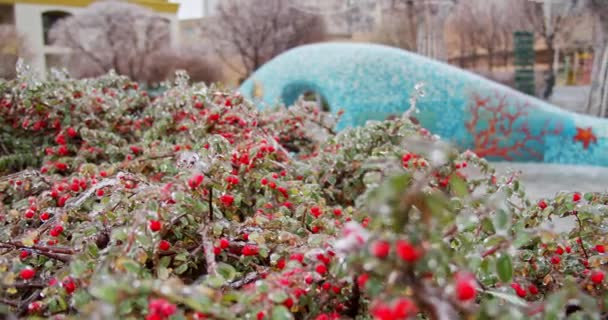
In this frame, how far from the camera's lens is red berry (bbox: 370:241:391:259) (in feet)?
2.00

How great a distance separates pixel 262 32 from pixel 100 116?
43.9ft

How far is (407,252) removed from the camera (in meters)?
0.59

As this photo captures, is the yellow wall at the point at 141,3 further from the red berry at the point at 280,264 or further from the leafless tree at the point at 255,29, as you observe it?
the red berry at the point at 280,264

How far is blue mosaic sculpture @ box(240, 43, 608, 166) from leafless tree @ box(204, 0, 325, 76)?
10.2m

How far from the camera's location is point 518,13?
10.7 m

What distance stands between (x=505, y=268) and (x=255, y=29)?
15.7 meters

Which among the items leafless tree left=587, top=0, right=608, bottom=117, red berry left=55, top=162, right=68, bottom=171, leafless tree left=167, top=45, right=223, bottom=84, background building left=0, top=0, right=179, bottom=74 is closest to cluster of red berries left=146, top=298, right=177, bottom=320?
red berry left=55, top=162, right=68, bottom=171

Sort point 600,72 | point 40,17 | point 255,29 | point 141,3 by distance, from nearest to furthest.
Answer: point 600,72 → point 255,29 → point 40,17 → point 141,3

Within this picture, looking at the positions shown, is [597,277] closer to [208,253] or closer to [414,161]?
[208,253]

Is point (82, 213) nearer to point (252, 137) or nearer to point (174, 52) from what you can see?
point (252, 137)

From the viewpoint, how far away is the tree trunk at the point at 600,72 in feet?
25.1

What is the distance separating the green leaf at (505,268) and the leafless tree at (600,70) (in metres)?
7.90

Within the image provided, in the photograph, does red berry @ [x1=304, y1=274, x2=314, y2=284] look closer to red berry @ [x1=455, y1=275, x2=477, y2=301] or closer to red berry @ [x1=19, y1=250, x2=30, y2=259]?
red berry @ [x1=455, y1=275, x2=477, y2=301]

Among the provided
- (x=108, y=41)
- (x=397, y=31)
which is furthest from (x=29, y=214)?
(x=397, y=31)
